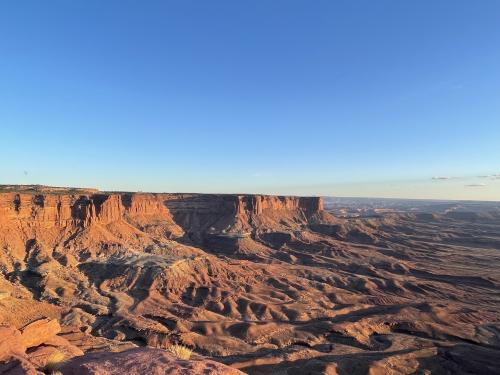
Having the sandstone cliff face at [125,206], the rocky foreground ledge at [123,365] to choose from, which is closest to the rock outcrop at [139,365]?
the rocky foreground ledge at [123,365]

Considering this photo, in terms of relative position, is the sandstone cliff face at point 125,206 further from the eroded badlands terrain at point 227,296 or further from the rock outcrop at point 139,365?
the rock outcrop at point 139,365

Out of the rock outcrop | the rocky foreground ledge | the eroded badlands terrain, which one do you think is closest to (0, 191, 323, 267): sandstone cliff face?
the eroded badlands terrain

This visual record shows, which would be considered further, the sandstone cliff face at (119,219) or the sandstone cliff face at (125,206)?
the sandstone cliff face at (125,206)

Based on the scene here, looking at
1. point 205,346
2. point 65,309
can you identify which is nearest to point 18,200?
point 65,309

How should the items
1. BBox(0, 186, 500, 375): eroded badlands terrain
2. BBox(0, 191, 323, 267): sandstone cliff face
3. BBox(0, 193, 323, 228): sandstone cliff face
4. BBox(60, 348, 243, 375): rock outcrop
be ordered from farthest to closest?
BBox(0, 193, 323, 228): sandstone cliff face
BBox(0, 191, 323, 267): sandstone cliff face
BBox(0, 186, 500, 375): eroded badlands terrain
BBox(60, 348, 243, 375): rock outcrop

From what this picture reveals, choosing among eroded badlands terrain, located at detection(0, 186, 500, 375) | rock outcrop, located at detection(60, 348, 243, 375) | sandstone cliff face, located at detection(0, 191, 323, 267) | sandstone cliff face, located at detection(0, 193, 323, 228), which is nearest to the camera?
rock outcrop, located at detection(60, 348, 243, 375)

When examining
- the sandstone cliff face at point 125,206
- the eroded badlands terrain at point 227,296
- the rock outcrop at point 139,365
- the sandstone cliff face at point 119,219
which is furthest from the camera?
the sandstone cliff face at point 125,206

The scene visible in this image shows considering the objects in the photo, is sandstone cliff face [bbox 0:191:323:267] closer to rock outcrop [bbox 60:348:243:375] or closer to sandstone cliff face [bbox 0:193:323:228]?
sandstone cliff face [bbox 0:193:323:228]

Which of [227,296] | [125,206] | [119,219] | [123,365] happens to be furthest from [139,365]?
[125,206]

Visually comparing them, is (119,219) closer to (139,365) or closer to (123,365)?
(123,365)
